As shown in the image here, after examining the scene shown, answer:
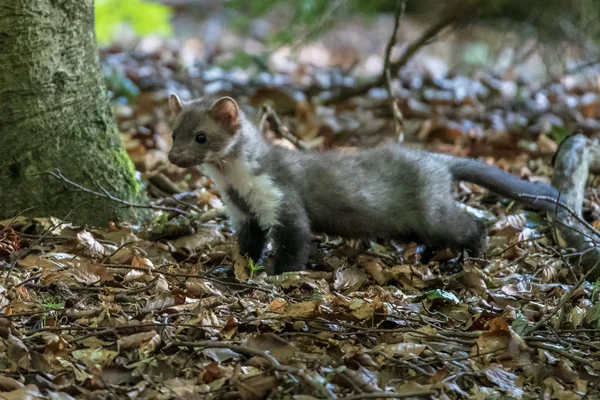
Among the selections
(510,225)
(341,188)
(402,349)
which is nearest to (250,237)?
(341,188)

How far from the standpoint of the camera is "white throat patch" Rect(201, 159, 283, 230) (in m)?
6.09

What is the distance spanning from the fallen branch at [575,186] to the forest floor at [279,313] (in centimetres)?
15

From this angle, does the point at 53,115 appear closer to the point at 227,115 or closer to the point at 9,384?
the point at 227,115

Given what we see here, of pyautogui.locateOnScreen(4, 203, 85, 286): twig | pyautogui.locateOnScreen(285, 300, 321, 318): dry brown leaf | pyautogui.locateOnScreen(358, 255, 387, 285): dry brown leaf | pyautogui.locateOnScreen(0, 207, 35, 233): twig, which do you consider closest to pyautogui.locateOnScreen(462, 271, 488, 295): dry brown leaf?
pyautogui.locateOnScreen(358, 255, 387, 285): dry brown leaf

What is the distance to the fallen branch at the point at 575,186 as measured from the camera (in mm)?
6094

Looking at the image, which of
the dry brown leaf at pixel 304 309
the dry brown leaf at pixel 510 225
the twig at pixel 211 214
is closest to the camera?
the dry brown leaf at pixel 304 309

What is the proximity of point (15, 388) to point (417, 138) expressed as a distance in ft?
22.5

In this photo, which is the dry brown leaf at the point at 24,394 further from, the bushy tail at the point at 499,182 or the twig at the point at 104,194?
the bushy tail at the point at 499,182

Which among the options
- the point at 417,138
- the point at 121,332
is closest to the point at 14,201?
the point at 121,332

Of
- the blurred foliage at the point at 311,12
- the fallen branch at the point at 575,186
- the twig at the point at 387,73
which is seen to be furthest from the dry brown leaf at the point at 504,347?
the blurred foliage at the point at 311,12

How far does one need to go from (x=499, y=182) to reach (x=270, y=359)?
3227 mm

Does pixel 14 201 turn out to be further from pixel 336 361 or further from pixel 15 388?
pixel 336 361

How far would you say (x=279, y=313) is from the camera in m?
4.79

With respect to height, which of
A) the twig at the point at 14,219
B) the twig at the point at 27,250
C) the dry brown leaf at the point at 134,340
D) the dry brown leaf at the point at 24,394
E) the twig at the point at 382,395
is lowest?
the twig at the point at 382,395
